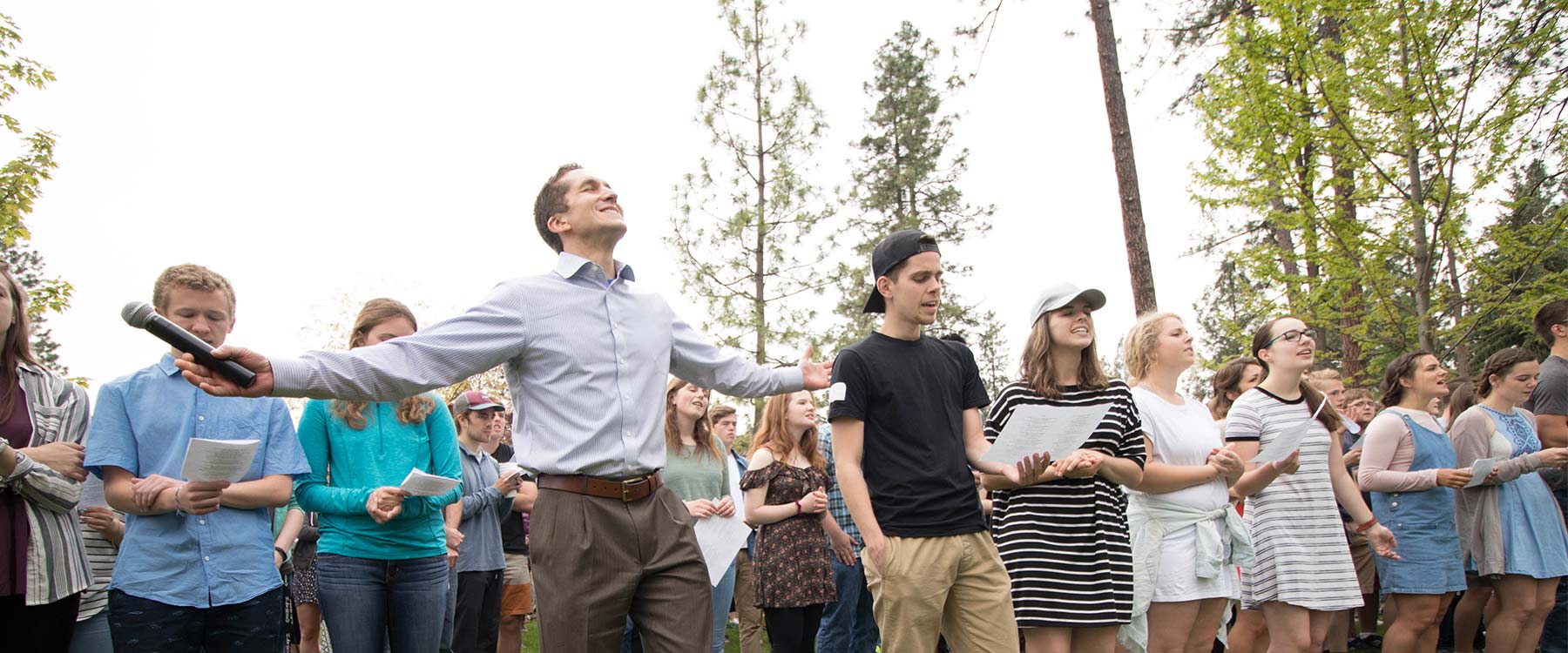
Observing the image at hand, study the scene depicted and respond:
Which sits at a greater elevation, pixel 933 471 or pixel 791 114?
pixel 791 114

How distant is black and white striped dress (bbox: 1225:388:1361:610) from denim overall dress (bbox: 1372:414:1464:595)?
1236 mm

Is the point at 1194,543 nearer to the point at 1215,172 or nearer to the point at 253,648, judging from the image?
the point at 253,648

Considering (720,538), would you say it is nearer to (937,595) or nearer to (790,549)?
(790,549)

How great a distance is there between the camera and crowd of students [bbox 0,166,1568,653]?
340cm

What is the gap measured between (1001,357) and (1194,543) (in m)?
42.8

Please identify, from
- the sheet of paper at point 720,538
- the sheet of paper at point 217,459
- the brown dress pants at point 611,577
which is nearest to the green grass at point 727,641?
the sheet of paper at point 720,538

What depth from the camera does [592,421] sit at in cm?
341

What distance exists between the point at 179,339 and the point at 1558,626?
9067 mm

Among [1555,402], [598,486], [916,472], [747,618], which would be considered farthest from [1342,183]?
[598,486]

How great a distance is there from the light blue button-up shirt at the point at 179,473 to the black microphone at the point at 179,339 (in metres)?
1.48

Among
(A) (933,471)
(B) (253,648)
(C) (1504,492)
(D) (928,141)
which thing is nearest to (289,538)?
(B) (253,648)

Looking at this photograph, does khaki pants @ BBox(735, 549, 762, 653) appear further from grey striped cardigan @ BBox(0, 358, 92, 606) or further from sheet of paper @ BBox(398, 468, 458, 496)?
grey striped cardigan @ BBox(0, 358, 92, 606)

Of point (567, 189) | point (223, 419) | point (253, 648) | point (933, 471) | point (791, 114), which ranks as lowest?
point (253, 648)

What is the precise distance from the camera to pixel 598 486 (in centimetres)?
337
